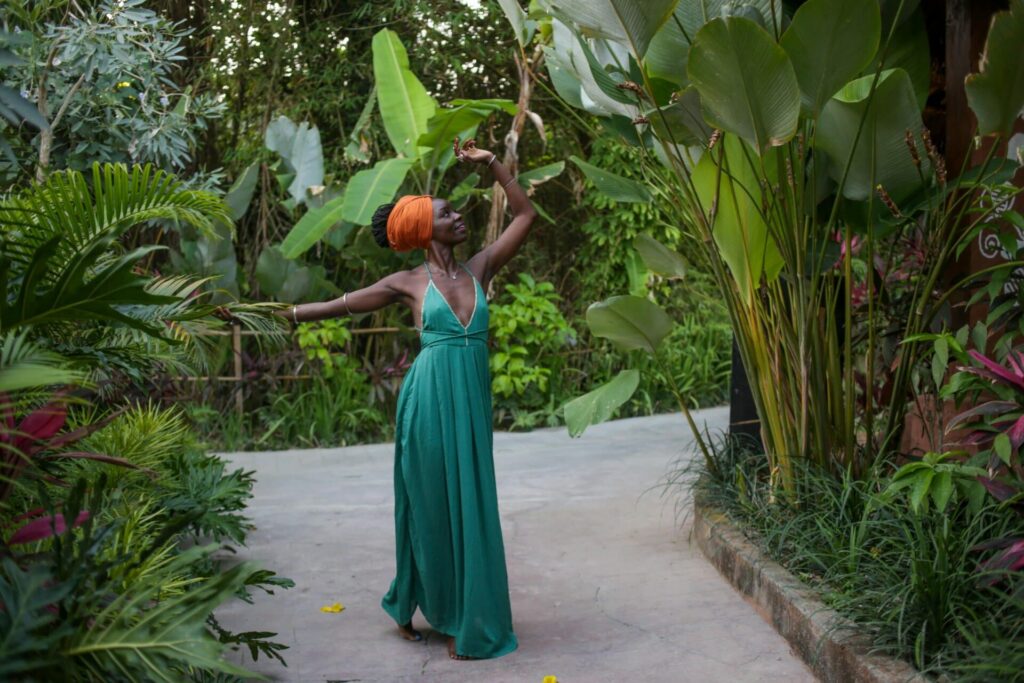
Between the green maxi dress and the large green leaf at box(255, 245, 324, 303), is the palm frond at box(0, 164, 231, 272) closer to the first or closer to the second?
the green maxi dress

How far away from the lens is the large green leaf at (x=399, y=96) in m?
9.66

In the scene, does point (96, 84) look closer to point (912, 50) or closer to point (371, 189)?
point (371, 189)

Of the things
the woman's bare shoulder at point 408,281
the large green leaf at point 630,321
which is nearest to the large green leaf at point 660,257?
the large green leaf at point 630,321

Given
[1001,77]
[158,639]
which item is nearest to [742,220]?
[1001,77]

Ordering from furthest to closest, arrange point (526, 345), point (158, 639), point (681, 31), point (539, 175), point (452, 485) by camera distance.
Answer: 1. point (526, 345)
2. point (539, 175)
3. point (681, 31)
4. point (452, 485)
5. point (158, 639)

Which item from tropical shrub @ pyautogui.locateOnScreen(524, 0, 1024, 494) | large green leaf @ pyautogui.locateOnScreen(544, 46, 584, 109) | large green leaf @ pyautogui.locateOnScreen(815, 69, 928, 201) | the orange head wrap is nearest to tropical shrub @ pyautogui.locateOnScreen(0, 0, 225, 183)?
the orange head wrap

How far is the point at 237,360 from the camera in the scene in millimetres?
10391

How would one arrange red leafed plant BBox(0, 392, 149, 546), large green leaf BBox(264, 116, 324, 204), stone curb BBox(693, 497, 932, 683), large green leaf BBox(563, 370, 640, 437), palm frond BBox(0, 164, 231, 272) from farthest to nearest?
large green leaf BBox(264, 116, 324, 204)
large green leaf BBox(563, 370, 640, 437)
stone curb BBox(693, 497, 932, 683)
palm frond BBox(0, 164, 231, 272)
red leafed plant BBox(0, 392, 149, 546)

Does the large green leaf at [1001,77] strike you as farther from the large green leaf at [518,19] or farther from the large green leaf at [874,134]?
the large green leaf at [518,19]

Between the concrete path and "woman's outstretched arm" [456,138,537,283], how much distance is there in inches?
62.1

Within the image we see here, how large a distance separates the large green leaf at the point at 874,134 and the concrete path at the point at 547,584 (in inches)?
75.8

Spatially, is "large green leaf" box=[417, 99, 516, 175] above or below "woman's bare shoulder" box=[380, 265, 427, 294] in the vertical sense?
above

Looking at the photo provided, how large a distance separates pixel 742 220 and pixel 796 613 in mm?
1790

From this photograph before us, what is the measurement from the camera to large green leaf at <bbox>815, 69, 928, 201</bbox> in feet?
15.2
